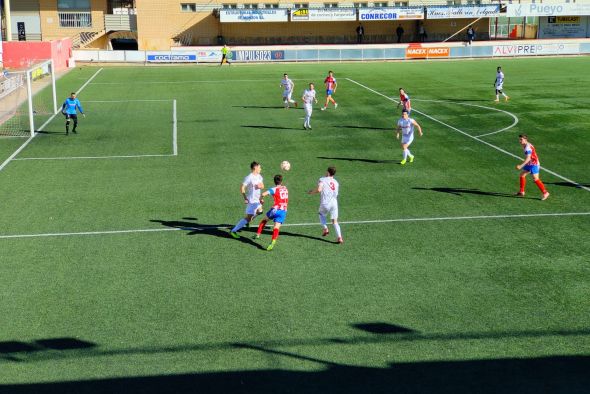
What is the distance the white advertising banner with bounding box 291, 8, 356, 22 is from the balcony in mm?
18041

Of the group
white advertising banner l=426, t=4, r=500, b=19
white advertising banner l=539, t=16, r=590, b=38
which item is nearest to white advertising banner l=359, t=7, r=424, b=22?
white advertising banner l=426, t=4, r=500, b=19

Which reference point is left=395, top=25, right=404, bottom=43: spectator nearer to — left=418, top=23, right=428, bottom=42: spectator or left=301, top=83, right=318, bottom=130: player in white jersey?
left=418, top=23, right=428, bottom=42: spectator

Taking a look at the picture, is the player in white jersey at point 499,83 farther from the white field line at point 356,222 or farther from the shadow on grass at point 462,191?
the white field line at point 356,222

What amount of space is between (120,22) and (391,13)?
3029cm

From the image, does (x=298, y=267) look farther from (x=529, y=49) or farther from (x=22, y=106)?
(x=529, y=49)

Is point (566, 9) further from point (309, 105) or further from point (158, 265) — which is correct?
point (158, 265)

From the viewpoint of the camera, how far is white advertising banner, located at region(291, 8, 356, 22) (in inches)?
3196

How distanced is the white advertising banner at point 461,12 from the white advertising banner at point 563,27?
796cm

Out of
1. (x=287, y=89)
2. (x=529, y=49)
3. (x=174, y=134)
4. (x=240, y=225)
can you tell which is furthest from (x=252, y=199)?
(x=529, y=49)

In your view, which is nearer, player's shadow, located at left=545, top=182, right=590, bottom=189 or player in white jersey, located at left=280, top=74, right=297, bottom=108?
player's shadow, located at left=545, top=182, right=590, bottom=189

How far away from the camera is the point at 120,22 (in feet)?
274

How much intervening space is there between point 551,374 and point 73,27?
81.5 m

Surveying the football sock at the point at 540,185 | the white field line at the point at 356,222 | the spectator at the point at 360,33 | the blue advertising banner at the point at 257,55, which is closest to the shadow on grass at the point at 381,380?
the white field line at the point at 356,222

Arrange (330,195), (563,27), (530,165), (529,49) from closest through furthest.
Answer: (330,195) < (530,165) < (529,49) < (563,27)
